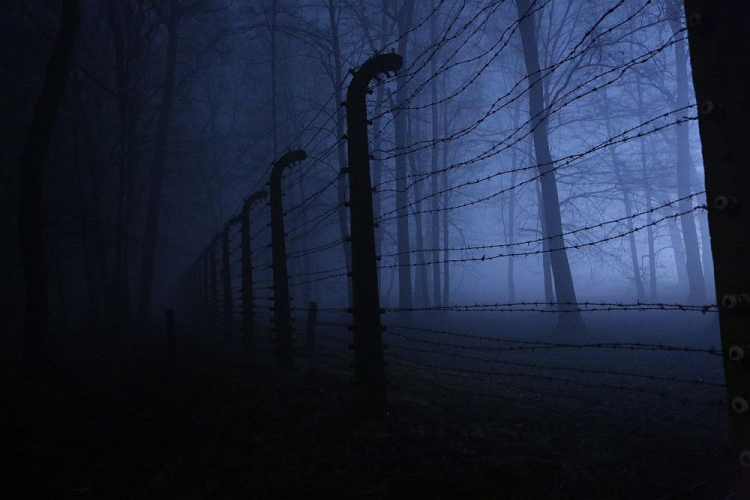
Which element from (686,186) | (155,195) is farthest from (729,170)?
(155,195)

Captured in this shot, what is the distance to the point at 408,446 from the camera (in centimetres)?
394

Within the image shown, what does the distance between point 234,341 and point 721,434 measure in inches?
357

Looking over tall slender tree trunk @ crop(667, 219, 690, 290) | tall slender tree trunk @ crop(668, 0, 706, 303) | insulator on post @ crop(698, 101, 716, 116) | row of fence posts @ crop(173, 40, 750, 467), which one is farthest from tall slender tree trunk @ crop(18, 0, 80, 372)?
tall slender tree trunk @ crop(667, 219, 690, 290)

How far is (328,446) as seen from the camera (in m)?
4.12

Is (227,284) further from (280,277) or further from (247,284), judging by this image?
(280,277)

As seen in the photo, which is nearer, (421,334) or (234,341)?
(234,341)

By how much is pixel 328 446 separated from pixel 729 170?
3.32 m

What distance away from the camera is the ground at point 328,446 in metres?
3.45

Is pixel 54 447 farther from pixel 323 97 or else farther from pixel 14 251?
pixel 323 97

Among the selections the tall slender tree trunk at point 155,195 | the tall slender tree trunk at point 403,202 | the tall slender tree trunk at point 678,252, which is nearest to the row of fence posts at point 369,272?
the tall slender tree trunk at point 403,202

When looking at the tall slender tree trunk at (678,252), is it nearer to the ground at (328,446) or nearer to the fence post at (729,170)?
the ground at (328,446)

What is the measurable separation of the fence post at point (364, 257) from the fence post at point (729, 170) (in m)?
2.95

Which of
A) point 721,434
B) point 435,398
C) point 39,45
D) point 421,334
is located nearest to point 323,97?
point 39,45

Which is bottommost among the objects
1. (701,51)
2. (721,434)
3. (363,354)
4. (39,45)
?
(721,434)
